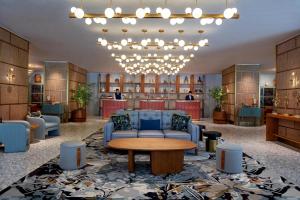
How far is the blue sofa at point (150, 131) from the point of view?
21.7 feet

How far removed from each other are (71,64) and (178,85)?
760 cm

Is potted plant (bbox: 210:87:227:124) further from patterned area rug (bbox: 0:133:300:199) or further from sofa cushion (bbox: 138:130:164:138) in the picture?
patterned area rug (bbox: 0:133:300:199)

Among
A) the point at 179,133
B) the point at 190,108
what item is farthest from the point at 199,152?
the point at 190,108

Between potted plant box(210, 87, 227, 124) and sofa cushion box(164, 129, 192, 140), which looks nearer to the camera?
sofa cushion box(164, 129, 192, 140)

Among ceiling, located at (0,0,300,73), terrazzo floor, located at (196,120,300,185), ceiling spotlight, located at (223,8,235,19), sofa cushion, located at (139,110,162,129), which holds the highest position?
ceiling, located at (0,0,300,73)

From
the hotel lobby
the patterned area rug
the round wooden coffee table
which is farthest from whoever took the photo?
the round wooden coffee table

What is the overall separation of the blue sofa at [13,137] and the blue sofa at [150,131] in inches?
78.4

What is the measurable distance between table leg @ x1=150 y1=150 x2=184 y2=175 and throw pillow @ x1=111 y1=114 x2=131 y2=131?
7.83ft

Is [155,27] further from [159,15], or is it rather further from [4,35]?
[4,35]

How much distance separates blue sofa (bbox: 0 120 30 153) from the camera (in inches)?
258

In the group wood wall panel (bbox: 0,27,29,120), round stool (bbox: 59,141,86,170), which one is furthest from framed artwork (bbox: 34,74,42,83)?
round stool (bbox: 59,141,86,170)

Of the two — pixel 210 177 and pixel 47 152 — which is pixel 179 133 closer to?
pixel 210 177

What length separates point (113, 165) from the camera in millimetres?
5422

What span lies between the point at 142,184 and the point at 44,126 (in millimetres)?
5206
